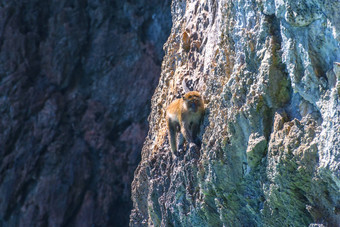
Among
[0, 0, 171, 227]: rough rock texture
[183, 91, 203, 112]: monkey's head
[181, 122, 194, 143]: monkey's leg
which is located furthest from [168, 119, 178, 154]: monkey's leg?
[0, 0, 171, 227]: rough rock texture

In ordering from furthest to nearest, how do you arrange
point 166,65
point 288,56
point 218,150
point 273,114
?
point 166,65, point 218,150, point 273,114, point 288,56

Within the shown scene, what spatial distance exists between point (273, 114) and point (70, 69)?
9.09 m

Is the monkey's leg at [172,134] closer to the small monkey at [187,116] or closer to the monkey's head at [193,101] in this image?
the small monkey at [187,116]

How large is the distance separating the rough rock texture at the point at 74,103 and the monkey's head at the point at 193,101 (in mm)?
6280

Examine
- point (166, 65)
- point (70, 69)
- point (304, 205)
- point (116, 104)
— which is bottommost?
point (304, 205)

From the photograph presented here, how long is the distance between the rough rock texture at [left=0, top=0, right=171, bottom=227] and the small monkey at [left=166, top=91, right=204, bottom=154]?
5743 mm

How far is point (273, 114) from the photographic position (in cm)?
494

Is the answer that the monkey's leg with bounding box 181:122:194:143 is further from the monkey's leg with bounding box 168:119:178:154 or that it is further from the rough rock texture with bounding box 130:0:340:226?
the monkey's leg with bounding box 168:119:178:154

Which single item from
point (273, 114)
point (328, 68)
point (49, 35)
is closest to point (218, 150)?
point (273, 114)

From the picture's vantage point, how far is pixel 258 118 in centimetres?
508

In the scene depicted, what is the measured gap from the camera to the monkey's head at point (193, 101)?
6.19 m

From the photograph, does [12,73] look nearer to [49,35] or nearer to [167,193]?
[49,35]

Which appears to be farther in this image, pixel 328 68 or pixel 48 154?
pixel 48 154

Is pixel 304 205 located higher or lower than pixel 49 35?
lower
